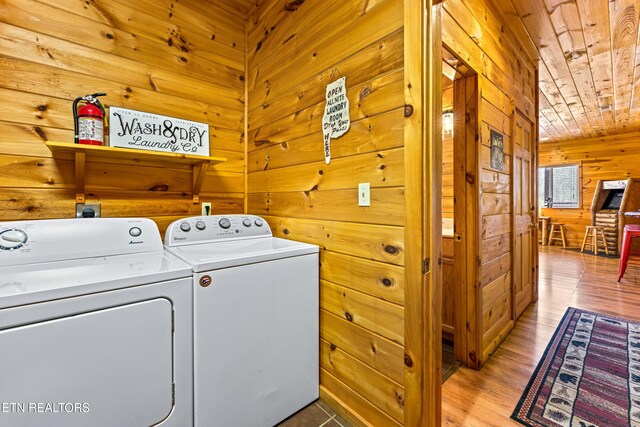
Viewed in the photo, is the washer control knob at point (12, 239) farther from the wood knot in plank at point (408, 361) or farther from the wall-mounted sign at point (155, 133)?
the wood knot in plank at point (408, 361)

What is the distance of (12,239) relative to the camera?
1125 mm

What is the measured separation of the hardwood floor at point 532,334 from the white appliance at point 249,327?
2.76 ft

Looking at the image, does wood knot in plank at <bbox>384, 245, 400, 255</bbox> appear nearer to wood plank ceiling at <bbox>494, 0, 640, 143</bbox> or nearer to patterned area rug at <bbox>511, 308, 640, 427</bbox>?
patterned area rug at <bbox>511, 308, 640, 427</bbox>

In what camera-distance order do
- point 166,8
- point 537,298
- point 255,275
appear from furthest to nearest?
point 537,298, point 166,8, point 255,275

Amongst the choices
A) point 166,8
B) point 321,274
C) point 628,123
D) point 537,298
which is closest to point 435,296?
point 321,274

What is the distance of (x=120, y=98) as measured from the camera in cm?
170

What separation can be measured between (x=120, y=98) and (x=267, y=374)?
1.77 m

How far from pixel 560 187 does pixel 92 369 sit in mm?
8859

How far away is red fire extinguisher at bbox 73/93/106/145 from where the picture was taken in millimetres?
1471

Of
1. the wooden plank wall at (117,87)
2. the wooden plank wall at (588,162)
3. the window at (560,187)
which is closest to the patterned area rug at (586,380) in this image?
the wooden plank wall at (117,87)

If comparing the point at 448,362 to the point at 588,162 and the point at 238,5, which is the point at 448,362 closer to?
the point at 238,5

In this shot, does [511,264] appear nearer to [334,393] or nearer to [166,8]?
[334,393]

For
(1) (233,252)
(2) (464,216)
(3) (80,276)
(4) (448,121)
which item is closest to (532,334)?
(2) (464,216)

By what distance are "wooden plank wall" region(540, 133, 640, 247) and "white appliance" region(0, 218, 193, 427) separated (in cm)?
836
